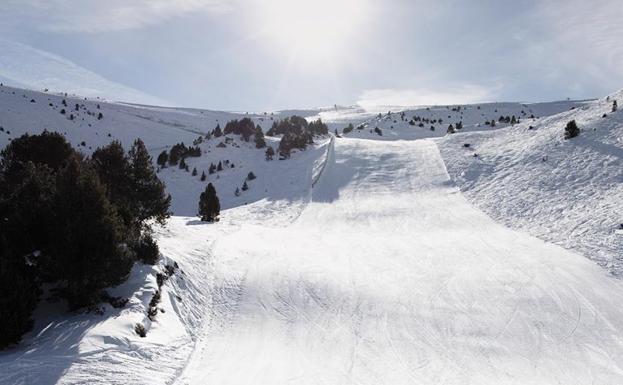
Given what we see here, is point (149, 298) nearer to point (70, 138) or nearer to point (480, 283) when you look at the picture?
point (480, 283)

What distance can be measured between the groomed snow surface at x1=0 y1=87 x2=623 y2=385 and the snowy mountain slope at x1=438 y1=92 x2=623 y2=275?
131 mm

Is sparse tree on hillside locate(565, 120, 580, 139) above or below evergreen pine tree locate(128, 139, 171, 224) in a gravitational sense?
above

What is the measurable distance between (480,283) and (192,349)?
11.5 metres

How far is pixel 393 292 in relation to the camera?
17078 mm

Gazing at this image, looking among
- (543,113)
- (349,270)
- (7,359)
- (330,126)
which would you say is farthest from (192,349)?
(543,113)

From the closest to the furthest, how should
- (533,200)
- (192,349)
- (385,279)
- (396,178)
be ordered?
(192,349), (385,279), (533,200), (396,178)

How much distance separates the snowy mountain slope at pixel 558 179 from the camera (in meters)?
20.0

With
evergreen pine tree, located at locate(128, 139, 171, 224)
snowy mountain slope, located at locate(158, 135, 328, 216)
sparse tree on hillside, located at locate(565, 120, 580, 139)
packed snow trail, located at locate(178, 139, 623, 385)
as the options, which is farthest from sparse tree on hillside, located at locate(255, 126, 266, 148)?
evergreen pine tree, located at locate(128, 139, 171, 224)

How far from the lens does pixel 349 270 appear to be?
19.6 meters

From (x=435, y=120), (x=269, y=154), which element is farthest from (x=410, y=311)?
(x=435, y=120)

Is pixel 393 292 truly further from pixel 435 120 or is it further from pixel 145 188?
pixel 435 120

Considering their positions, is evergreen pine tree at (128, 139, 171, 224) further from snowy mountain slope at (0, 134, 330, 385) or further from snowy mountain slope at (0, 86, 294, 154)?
snowy mountain slope at (0, 86, 294, 154)

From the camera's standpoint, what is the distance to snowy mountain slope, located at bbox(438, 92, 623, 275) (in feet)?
65.8

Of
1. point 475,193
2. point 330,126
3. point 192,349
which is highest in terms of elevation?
point 330,126
